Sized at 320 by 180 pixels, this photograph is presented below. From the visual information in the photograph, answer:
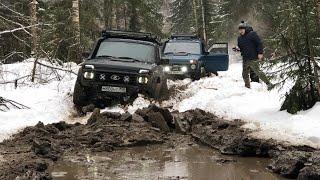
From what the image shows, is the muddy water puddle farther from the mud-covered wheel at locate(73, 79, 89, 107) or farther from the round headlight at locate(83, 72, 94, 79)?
the mud-covered wheel at locate(73, 79, 89, 107)

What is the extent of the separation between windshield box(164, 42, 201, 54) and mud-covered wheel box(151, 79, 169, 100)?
19.1 ft

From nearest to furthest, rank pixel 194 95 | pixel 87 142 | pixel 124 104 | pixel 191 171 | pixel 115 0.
Answer: pixel 191 171 < pixel 87 142 < pixel 124 104 < pixel 194 95 < pixel 115 0

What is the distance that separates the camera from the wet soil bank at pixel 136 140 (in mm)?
6637

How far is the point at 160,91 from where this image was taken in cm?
1272

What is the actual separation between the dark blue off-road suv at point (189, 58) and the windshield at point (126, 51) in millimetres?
4179

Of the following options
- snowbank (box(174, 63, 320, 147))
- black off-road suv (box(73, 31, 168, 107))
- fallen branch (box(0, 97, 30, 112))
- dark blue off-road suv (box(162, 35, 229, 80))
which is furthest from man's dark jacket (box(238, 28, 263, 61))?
fallen branch (box(0, 97, 30, 112))

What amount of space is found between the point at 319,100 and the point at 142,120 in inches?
136

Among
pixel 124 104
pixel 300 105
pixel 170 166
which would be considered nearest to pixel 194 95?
pixel 124 104

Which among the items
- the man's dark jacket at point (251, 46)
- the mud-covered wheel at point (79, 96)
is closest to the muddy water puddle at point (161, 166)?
the mud-covered wheel at point (79, 96)

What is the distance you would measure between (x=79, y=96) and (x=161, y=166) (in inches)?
198

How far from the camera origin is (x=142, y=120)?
395 inches

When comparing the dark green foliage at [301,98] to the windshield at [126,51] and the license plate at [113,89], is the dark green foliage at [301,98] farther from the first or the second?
the windshield at [126,51]

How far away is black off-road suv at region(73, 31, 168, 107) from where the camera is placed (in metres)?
11.6

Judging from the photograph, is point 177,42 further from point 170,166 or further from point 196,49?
point 170,166
